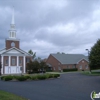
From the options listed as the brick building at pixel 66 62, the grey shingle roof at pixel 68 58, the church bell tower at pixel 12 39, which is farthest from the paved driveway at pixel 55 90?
the grey shingle roof at pixel 68 58

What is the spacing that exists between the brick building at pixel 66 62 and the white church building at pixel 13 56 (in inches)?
455

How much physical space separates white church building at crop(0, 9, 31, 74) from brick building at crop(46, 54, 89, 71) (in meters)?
11.6

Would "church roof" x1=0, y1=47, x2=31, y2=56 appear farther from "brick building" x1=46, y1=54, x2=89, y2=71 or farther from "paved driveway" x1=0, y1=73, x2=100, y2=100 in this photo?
"paved driveway" x1=0, y1=73, x2=100, y2=100

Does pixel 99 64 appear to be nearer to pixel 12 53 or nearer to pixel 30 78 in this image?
pixel 30 78

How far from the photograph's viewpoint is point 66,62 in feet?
221

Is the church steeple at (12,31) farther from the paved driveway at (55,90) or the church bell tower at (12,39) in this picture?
the paved driveway at (55,90)

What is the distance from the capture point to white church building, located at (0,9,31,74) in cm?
5722

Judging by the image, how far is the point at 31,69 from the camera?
175 feet

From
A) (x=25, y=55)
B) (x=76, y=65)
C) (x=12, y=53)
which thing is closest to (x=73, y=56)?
(x=76, y=65)

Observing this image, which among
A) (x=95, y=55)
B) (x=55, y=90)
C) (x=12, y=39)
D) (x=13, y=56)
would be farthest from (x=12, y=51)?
(x=55, y=90)

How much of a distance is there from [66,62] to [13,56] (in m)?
20.6

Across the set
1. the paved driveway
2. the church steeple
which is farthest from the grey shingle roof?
the paved driveway

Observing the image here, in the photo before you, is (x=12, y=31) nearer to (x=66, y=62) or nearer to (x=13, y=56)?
(x=13, y=56)

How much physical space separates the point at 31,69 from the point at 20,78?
82.8 ft
